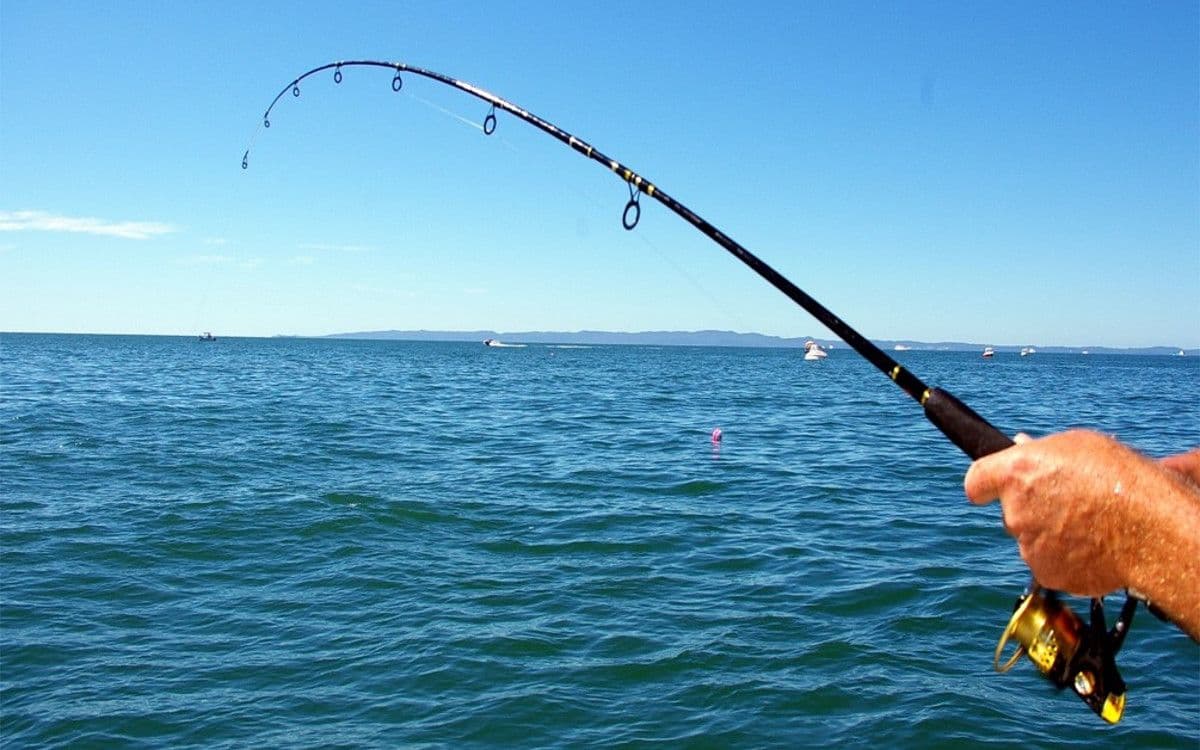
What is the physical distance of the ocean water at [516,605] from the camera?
6219 mm

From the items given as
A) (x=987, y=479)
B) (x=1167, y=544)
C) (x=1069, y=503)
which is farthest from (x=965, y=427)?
(x=1167, y=544)

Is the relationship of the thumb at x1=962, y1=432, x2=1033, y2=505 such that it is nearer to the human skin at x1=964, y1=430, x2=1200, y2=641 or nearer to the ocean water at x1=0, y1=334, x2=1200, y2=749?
the human skin at x1=964, y1=430, x2=1200, y2=641

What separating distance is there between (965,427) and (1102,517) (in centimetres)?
87

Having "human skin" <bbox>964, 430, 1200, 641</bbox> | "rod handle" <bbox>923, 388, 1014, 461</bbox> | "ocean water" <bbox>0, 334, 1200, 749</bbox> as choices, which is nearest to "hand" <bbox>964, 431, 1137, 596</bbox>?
"human skin" <bbox>964, 430, 1200, 641</bbox>

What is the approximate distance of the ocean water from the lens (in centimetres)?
622

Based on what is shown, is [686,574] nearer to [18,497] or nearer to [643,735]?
[643,735]

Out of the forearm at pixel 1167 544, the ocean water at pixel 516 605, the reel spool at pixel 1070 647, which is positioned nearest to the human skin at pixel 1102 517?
the forearm at pixel 1167 544


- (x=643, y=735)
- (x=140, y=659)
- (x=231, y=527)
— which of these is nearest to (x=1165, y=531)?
(x=643, y=735)

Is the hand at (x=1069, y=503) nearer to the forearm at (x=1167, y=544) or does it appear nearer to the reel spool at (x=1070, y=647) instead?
the forearm at (x=1167, y=544)

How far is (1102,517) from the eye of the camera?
194cm

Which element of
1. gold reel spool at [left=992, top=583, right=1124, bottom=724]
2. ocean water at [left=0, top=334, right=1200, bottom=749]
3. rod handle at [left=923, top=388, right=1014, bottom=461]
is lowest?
ocean water at [left=0, top=334, right=1200, bottom=749]

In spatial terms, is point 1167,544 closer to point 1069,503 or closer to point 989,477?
point 1069,503

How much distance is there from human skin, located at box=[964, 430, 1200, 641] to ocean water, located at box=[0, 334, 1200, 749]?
4.41 meters

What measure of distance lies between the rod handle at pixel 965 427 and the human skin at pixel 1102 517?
1.92 feet
